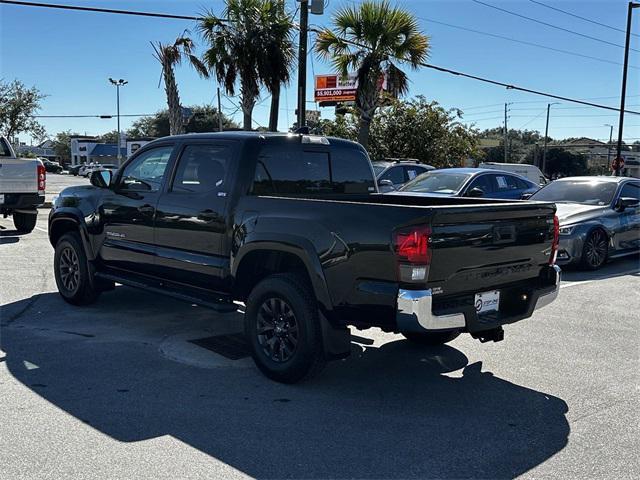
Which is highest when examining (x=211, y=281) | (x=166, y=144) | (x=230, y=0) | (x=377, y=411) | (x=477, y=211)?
(x=230, y=0)

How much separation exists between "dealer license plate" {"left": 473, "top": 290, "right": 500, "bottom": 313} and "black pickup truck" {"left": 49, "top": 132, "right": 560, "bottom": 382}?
0.05 ft

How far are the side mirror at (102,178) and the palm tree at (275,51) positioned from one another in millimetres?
12484

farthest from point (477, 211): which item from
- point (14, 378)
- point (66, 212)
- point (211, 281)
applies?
point (66, 212)

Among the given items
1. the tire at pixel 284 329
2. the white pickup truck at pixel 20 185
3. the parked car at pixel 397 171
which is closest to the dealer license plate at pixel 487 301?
the tire at pixel 284 329

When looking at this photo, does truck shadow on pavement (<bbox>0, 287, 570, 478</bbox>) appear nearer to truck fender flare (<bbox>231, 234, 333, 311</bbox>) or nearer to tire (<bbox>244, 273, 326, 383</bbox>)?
tire (<bbox>244, 273, 326, 383</bbox>)

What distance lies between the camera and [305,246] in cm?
469

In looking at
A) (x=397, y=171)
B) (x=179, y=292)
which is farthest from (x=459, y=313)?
(x=397, y=171)

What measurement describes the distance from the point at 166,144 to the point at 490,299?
349 centimetres

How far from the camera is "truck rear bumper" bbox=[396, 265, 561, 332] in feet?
13.6

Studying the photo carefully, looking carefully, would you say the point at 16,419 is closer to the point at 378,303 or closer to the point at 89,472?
the point at 89,472

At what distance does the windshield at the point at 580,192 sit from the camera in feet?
37.0

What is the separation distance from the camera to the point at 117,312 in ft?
23.5

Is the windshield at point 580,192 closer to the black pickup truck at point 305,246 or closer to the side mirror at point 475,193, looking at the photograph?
the side mirror at point 475,193

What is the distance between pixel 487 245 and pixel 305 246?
1.33 m
